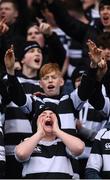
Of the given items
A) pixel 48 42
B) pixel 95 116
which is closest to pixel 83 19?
pixel 48 42

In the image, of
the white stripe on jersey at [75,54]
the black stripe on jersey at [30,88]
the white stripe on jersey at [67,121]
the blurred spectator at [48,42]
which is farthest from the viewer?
the white stripe on jersey at [75,54]

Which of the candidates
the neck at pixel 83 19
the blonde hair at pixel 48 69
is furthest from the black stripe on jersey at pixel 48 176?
the neck at pixel 83 19

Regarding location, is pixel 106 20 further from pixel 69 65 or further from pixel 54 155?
pixel 54 155

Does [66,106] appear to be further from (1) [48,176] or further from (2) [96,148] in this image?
(1) [48,176]

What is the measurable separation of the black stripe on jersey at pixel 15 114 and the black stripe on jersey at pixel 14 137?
0.49 feet

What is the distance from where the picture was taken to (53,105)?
6.14 meters

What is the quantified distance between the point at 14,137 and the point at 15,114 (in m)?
0.21

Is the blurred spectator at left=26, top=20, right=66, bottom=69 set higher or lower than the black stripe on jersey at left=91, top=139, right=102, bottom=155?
higher

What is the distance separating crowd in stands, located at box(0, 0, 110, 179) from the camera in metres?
5.81

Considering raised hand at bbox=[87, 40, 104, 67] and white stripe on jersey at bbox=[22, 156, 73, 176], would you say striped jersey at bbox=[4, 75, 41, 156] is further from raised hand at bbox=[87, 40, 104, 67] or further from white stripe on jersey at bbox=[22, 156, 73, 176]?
raised hand at bbox=[87, 40, 104, 67]

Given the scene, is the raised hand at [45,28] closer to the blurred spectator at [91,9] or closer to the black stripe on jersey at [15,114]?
the blurred spectator at [91,9]

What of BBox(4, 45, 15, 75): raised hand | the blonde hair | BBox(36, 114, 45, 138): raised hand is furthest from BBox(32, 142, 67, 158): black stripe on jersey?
the blonde hair

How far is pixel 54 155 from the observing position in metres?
5.83

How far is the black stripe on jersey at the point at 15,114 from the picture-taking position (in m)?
6.33
